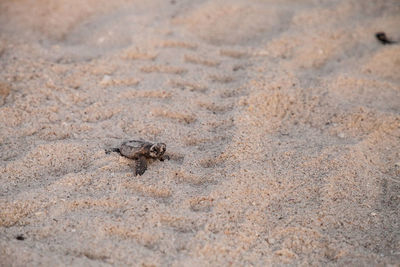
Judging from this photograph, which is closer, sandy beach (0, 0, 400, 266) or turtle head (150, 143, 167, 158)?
sandy beach (0, 0, 400, 266)

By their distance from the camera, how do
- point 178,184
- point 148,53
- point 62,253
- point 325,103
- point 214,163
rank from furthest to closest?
point 148,53
point 325,103
point 214,163
point 178,184
point 62,253

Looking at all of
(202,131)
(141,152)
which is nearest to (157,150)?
(141,152)

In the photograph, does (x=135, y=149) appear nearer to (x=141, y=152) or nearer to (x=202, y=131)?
(x=141, y=152)

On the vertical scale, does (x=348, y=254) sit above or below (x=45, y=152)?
below

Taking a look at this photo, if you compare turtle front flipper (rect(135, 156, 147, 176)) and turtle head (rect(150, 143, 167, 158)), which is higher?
turtle head (rect(150, 143, 167, 158))

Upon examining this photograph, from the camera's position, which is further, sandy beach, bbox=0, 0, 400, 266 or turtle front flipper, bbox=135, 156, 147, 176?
turtle front flipper, bbox=135, 156, 147, 176

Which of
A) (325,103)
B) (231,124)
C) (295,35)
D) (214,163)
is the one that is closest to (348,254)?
(214,163)

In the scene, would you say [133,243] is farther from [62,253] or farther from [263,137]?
[263,137]
